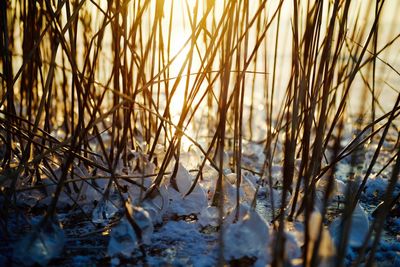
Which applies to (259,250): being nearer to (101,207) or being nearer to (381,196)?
(101,207)

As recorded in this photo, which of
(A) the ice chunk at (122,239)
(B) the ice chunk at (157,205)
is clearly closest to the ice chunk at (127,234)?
(A) the ice chunk at (122,239)

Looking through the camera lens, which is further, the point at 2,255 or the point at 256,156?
the point at 256,156

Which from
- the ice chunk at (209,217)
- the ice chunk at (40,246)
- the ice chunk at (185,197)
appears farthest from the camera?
the ice chunk at (185,197)

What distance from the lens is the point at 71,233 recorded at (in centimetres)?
83

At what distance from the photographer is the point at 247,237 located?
0.69 m

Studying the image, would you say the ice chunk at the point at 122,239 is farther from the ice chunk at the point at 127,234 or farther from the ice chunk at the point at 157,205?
the ice chunk at the point at 157,205

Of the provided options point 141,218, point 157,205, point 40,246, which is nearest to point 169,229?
point 157,205

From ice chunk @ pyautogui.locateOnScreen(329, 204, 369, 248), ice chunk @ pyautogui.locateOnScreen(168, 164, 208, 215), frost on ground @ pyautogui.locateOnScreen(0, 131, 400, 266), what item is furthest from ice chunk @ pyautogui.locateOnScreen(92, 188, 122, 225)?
ice chunk @ pyautogui.locateOnScreen(329, 204, 369, 248)

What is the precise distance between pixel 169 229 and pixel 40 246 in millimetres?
296

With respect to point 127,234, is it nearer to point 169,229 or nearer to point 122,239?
point 122,239

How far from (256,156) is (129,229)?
3.87 ft

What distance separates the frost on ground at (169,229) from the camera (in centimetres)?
66

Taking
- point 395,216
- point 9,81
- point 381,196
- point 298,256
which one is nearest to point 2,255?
point 9,81

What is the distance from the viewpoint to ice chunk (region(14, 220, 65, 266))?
0.63 m
